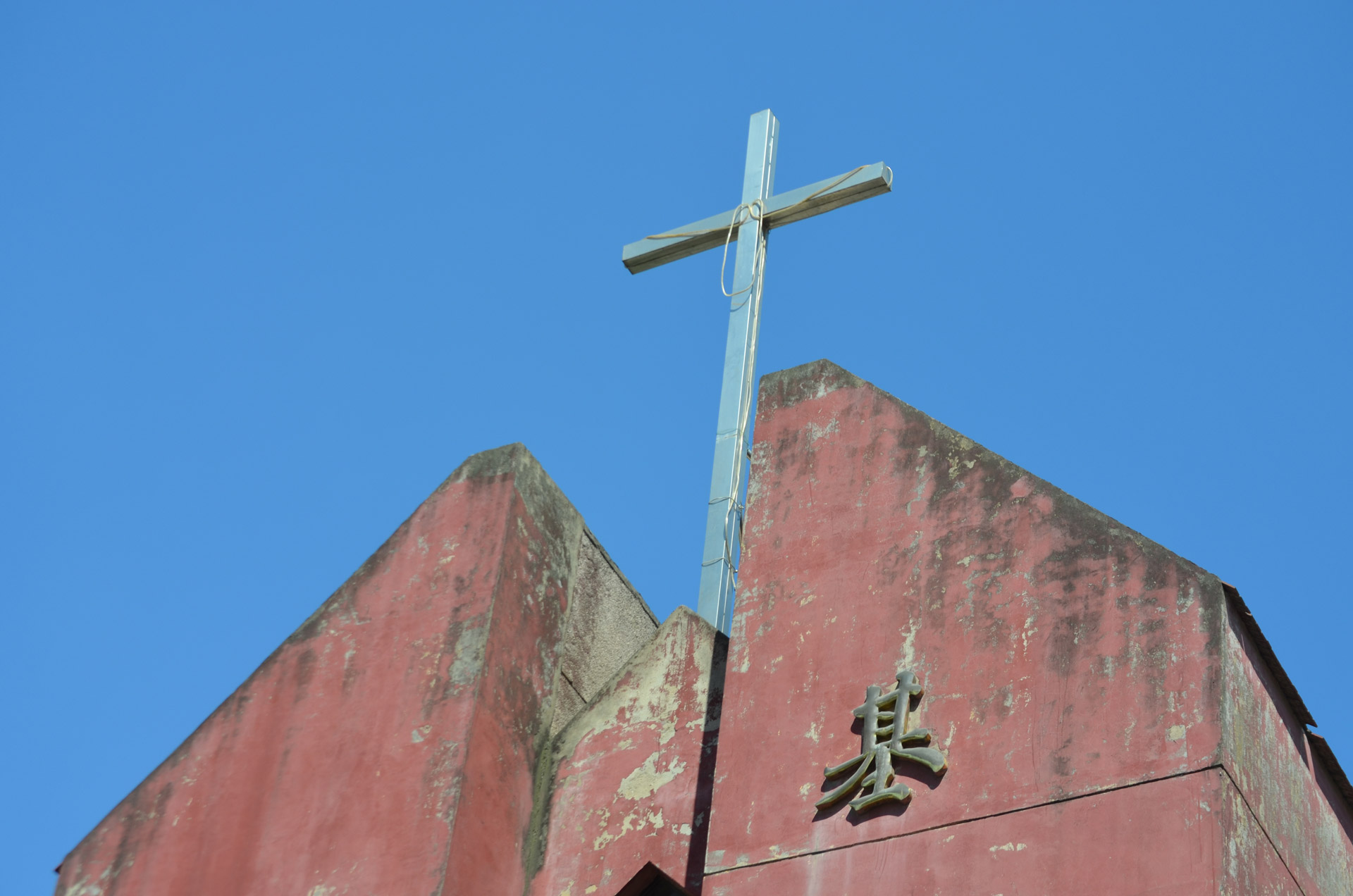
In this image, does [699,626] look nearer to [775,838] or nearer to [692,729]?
[692,729]

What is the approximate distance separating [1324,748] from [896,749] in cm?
182

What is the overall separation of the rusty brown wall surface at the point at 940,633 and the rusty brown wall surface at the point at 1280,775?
5.5 inches

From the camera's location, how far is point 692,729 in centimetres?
902

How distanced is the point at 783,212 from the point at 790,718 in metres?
4.21

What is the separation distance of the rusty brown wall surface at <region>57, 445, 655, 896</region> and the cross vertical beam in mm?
755

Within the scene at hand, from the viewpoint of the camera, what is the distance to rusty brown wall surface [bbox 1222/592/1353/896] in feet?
23.8

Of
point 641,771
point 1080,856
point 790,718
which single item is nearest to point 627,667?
point 641,771

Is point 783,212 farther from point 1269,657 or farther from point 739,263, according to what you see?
point 1269,657

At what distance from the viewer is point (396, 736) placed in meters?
9.23

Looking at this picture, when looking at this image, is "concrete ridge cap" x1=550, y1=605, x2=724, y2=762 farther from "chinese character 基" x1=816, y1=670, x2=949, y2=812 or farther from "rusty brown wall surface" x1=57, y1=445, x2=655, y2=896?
"chinese character 基" x1=816, y1=670, x2=949, y2=812

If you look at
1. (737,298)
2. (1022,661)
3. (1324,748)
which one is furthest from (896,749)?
(737,298)

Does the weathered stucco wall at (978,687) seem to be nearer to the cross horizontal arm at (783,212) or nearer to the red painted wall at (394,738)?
the red painted wall at (394,738)

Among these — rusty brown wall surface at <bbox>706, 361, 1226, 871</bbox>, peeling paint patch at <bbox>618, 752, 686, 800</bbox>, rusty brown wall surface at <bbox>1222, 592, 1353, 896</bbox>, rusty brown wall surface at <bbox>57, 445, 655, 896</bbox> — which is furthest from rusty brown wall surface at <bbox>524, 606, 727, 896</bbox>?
rusty brown wall surface at <bbox>1222, 592, 1353, 896</bbox>

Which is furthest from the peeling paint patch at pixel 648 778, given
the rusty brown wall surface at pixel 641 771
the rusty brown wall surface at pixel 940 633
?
the rusty brown wall surface at pixel 940 633
